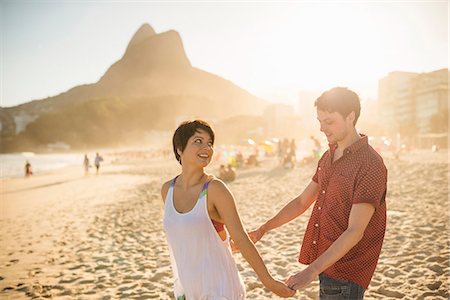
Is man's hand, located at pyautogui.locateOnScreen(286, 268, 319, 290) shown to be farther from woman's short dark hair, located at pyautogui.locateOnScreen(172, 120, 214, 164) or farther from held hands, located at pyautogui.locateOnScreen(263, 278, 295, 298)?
woman's short dark hair, located at pyautogui.locateOnScreen(172, 120, 214, 164)

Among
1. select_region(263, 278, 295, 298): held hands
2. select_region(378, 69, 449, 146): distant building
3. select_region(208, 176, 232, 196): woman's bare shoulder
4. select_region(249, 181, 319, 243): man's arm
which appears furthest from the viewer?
select_region(378, 69, 449, 146): distant building

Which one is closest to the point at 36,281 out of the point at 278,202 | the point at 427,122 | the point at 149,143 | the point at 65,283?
the point at 65,283

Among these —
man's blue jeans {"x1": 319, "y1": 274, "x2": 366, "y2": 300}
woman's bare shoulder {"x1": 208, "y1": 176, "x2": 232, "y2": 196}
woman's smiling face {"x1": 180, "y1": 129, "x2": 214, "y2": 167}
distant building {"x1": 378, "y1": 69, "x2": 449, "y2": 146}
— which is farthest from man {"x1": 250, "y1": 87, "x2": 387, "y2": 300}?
distant building {"x1": 378, "y1": 69, "x2": 449, "y2": 146}

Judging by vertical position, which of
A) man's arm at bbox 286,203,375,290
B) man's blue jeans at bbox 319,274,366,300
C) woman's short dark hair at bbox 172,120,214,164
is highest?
woman's short dark hair at bbox 172,120,214,164

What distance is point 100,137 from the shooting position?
16062 centimetres

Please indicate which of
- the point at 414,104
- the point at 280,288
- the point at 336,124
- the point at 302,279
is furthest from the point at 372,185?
the point at 414,104

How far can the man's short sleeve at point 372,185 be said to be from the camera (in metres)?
1.99

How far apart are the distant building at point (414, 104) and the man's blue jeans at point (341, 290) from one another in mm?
85371

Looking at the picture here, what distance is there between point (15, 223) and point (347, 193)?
11.3 m

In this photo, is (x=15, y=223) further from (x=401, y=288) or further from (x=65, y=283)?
(x=401, y=288)

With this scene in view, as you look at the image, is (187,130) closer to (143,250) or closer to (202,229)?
(202,229)

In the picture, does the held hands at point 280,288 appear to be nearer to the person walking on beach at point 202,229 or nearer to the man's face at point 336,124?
the person walking on beach at point 202,229

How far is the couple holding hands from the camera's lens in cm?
199

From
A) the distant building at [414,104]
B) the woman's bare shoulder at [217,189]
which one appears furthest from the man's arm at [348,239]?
the distant building at [414,104]
